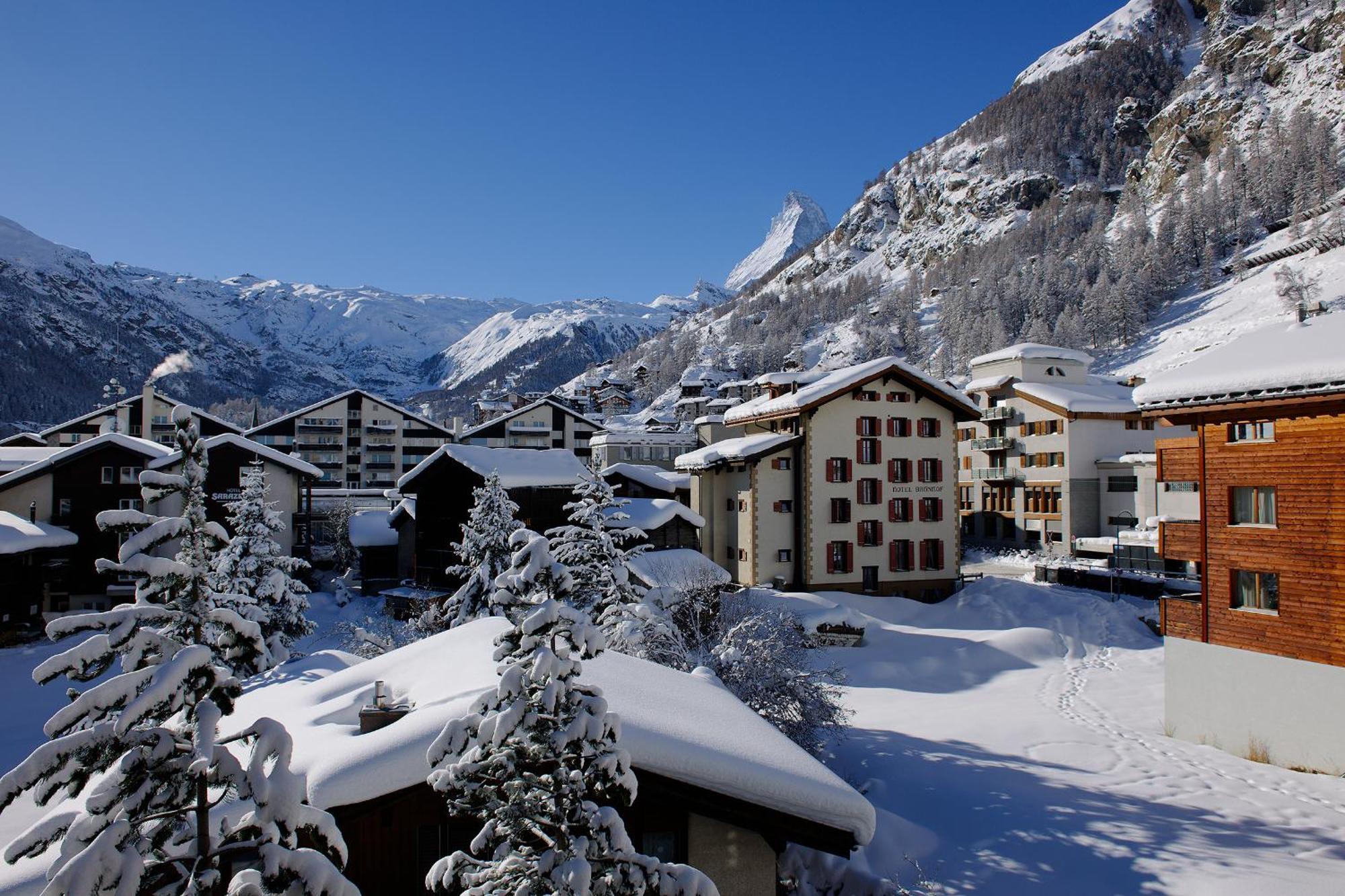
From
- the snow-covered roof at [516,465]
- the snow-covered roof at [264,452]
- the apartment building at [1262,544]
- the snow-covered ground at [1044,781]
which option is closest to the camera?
the snow-covered ground at [1044,781]

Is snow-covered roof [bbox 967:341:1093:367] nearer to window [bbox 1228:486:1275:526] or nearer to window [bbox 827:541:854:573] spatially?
window [bbox 827:541:854:573]

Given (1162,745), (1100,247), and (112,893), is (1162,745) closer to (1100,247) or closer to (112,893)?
(112,893)

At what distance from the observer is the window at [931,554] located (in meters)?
39.3

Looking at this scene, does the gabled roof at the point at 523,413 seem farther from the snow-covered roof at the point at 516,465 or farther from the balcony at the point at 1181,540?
the balcony at the point at 1181,540

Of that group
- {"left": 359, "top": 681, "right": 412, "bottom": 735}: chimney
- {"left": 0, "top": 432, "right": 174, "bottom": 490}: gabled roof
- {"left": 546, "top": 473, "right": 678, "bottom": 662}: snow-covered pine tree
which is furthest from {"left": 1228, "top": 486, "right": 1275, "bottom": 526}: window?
{"left": 0, "top": 432, "right": 174, "bottom": 490}: gabled roof

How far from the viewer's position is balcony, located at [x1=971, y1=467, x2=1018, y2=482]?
54.2m

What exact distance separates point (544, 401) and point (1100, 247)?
103 m

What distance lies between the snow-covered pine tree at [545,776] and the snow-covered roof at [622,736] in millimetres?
581

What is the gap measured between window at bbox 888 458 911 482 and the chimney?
33.4 m

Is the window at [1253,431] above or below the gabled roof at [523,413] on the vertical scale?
below

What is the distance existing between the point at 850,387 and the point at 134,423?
5631 centimetres

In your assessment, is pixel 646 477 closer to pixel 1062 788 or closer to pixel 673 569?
pixel 673 569

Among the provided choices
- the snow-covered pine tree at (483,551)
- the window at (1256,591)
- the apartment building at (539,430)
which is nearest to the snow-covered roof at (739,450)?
the snow-covered pine tree at (483,551)

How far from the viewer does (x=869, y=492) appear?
127ft
